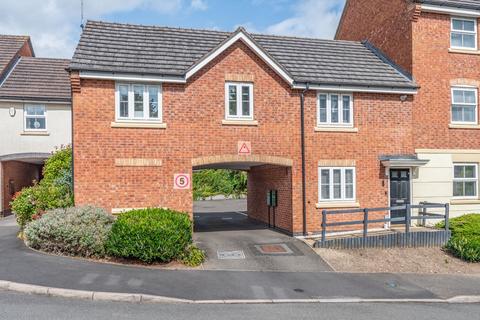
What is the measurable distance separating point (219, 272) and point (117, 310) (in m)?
3.41

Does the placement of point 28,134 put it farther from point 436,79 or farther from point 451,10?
point 451,10

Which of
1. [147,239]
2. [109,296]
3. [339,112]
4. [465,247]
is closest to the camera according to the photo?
[109,296]

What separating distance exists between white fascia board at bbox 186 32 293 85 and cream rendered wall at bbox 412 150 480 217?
237 inches

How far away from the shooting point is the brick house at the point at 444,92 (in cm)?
1623

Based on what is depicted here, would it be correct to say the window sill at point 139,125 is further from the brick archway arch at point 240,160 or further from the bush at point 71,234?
the bush at point 71,234

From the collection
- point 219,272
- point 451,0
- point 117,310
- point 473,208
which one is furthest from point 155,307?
point 451,0

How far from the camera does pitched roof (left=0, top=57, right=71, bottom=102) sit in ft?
70.3

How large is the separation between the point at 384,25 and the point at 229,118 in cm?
846

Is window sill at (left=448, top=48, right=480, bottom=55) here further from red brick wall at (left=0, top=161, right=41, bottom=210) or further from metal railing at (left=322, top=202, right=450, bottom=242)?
red brick wall at (left=0, top=161, right=41, bottom=210)

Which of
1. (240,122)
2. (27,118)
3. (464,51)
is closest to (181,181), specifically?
(240,122)

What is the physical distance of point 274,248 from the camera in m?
13.2

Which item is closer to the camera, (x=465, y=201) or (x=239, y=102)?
(x=239, y=102)

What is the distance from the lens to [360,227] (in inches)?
613

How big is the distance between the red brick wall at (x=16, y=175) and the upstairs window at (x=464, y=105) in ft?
67.3
